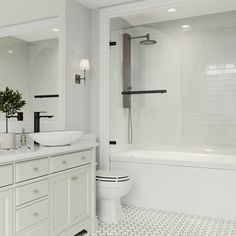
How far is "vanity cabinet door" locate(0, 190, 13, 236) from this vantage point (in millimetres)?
1708

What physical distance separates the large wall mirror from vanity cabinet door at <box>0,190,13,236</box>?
89 centimetres

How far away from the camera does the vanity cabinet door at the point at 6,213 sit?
1.71m

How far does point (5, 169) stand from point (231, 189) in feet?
7.37

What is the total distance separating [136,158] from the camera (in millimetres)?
3387

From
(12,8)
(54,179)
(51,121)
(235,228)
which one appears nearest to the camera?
(54,179)

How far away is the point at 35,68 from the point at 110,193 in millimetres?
1414

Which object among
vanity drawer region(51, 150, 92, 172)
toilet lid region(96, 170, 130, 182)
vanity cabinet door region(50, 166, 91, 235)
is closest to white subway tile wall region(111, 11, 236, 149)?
toilet lid region(96, 170, 130, 182)

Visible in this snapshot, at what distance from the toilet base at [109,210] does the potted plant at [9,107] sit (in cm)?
122

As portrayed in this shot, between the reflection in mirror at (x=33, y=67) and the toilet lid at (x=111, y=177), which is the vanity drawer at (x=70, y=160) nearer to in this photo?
the toilet lid at (x=111, y=177)

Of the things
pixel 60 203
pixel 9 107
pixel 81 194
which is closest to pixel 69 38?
pixel 9 107

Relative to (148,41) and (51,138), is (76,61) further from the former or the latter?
(148,41)

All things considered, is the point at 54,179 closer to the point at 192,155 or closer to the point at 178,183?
the point at 178,183

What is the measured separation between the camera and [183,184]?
3.16m

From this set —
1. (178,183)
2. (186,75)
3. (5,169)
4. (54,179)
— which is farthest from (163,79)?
(5,169)
